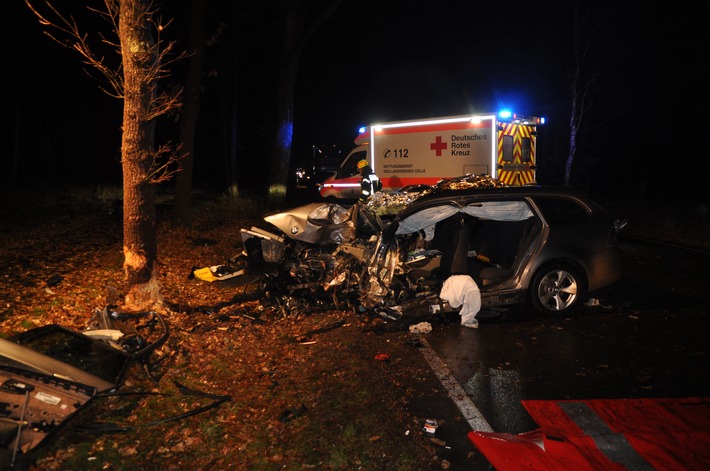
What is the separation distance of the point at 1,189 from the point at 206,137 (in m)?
19.3

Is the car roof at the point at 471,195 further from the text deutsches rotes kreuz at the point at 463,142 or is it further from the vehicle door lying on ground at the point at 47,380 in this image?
the text deutsches rotes kreuz at the point at 463,142

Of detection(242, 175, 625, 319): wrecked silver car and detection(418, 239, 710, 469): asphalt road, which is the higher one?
detection(242, 175, 625, 319): wrecked silver car

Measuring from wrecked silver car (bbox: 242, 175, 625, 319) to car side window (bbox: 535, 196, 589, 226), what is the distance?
1 cm

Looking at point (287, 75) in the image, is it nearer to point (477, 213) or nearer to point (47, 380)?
point (477, 213)

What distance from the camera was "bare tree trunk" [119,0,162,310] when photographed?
6.46 m

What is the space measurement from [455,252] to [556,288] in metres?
1.36

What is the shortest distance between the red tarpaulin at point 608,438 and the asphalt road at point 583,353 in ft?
0.54

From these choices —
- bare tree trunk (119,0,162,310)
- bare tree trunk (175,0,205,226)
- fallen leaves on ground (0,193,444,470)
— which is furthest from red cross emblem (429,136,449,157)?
bare tree trunk (119,0,162,310)

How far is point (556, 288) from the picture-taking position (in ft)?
22.2

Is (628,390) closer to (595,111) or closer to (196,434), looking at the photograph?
(196,434)

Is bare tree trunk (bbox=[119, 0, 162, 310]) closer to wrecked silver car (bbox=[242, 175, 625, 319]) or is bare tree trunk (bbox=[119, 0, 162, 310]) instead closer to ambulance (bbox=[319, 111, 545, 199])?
wrecked silver car (bbox=[242, 175, 625, 319])

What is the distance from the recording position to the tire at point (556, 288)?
21.9 ft

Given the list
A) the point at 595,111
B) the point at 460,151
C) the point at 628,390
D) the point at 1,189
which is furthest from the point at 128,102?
the point at 595,111

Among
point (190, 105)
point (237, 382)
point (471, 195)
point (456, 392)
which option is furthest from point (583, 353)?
point (190, 105)
